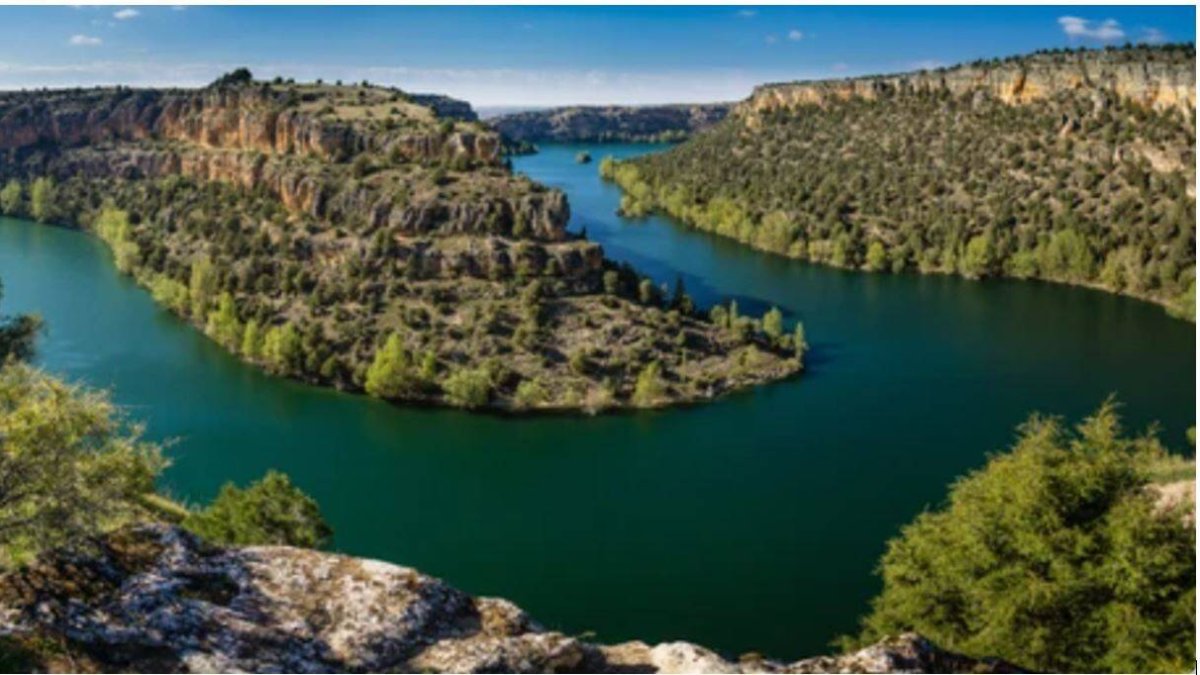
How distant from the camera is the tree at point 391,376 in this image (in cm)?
5097

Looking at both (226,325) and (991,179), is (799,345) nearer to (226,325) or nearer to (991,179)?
(226,325)

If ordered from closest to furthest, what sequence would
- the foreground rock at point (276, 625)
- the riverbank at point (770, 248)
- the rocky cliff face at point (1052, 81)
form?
1. the foreground rock at point (276, 625)
2. the riverbank at point (770, 248)
3. the rocky cliff face at point (1052, 81)

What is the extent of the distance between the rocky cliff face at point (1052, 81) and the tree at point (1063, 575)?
245 feet

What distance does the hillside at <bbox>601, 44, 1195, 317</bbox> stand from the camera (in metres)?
82.3

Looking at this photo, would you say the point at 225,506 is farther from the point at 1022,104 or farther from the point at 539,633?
the point at 1022,104

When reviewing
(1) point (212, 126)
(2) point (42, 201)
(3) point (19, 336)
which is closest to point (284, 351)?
(3) point (19, 336)

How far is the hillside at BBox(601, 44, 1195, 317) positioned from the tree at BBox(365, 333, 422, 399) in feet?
161

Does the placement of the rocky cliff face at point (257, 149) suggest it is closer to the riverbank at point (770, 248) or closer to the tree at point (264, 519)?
the riverbank at point (770, 248)

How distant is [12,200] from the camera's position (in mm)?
111812

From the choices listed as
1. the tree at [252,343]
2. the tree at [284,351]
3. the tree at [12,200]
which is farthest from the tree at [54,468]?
the tree at [12,200]

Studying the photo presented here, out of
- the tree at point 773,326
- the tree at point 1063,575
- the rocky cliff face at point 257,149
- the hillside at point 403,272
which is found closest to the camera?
the tree at point 1063,575

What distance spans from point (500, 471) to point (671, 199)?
80.6 meters

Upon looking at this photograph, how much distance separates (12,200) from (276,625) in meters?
120

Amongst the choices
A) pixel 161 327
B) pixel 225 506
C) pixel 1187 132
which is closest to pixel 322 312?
pixel 161 327
